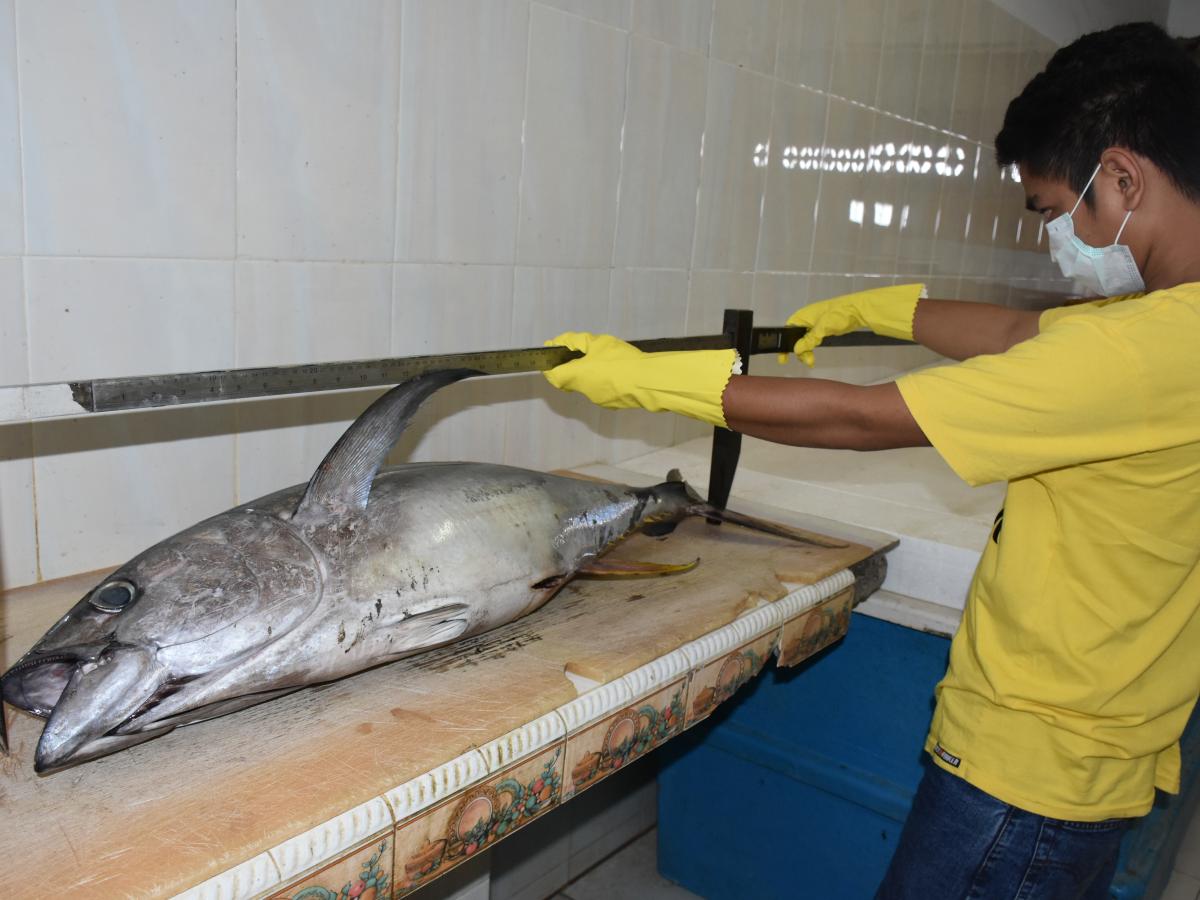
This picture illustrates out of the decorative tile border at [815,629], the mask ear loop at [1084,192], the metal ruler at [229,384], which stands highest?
the mask ear loop at [1084,192]

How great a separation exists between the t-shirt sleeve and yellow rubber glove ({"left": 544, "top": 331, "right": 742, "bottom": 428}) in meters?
0.34

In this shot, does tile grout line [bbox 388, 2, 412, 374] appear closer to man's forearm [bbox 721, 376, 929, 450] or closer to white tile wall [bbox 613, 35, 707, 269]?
white tile wall [bbox 613, 35, 707, 269]

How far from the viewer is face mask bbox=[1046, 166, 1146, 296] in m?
1.59

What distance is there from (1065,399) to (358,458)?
1.03 metres

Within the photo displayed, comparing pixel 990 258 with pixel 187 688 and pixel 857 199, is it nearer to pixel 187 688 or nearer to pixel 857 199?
pixel 857 199

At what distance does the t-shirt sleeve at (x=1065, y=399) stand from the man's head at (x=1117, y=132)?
0.25 metres

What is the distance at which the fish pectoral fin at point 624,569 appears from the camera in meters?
1.94

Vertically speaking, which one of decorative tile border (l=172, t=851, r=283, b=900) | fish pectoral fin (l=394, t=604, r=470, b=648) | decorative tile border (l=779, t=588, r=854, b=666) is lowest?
decorative tile border (l=779, t=588, r=854, b=666)

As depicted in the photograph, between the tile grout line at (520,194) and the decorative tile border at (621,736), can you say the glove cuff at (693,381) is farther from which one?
the tile grout line at (520,194)

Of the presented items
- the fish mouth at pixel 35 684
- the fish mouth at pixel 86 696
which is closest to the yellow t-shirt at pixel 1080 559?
the fish mouth at pixel 86 696

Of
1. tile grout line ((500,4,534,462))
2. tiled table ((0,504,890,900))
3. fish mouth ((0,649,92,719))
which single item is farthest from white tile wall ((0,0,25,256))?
tile grout line ((500,4,534,462))

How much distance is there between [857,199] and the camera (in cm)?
419

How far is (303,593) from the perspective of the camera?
1.40 m

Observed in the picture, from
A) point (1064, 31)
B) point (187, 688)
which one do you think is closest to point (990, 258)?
point (1064, 31)
